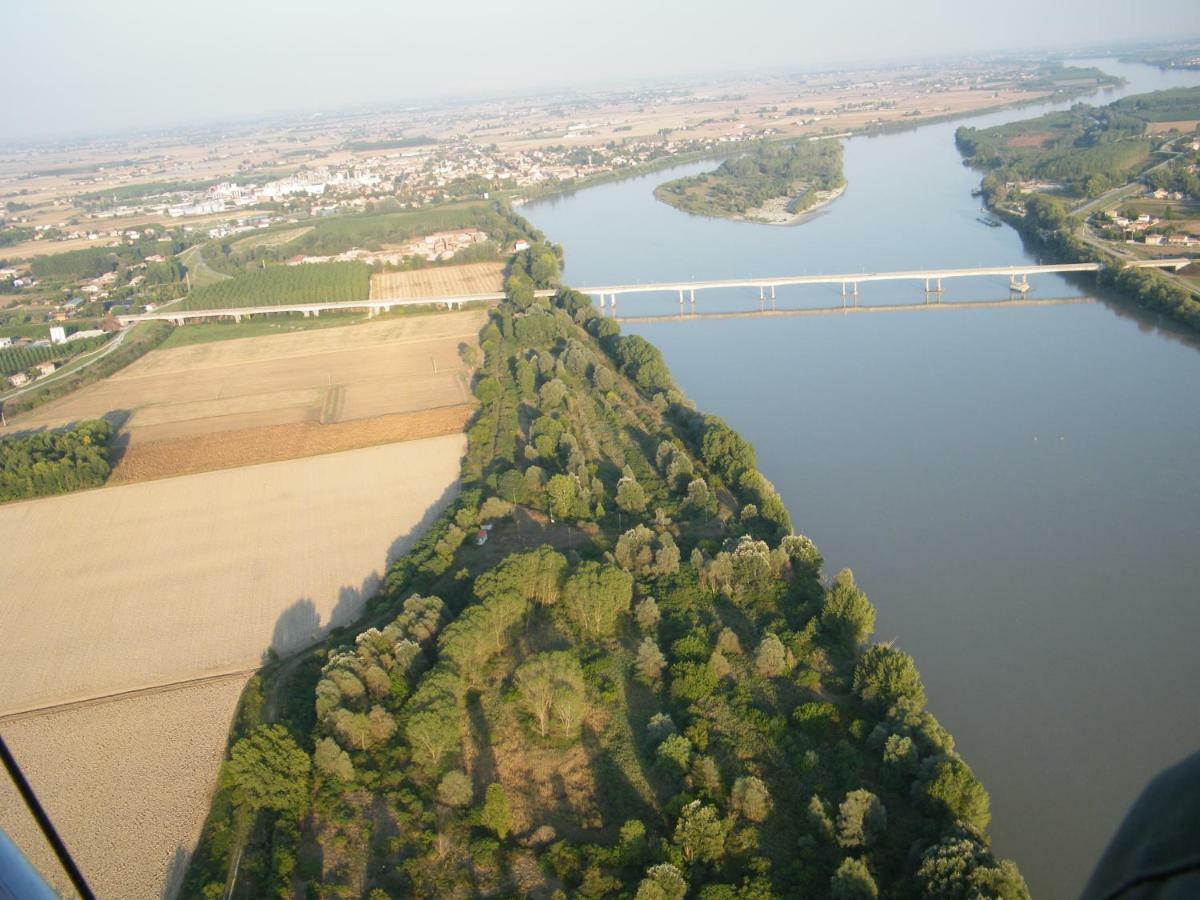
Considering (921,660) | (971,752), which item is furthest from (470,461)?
(971,752)

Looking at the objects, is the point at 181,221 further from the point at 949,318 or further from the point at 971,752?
the point at 971,752

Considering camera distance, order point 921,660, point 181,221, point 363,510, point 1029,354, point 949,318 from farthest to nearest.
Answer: point 181,221
point 949,318
point 1029,354
point 363,510
point 921,660

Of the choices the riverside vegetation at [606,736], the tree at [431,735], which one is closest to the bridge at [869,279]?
the riverside vegetation at [606,736]

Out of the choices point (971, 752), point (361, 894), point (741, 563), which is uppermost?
point (741, 563)

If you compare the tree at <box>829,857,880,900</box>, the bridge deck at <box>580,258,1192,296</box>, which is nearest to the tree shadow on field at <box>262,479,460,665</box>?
the tree at <box>829,857,880,900</box>

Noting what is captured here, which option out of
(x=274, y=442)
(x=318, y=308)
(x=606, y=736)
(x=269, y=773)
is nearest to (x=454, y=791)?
(x=606, y=736)

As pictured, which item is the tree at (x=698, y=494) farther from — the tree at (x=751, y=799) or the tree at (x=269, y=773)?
the tree at (x=269, y=773)
